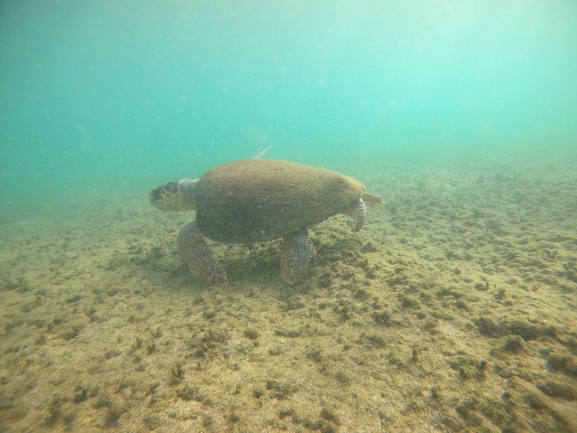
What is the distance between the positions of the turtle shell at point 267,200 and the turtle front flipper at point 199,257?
0.67ft

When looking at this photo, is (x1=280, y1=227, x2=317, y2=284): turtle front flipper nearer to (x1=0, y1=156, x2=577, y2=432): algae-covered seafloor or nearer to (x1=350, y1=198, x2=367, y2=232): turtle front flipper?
(x1=0, y1=156, x2=577, y2=432): algae-covered seafloor

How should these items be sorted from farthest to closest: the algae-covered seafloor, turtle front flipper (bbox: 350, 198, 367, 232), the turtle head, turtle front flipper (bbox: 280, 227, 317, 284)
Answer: the turtle head
turtle front flipper (bbox: 350, 198, 367, 232)
turtle front flipper (bbox: 280, 227, 317, 284)
the algae-covered seafloor

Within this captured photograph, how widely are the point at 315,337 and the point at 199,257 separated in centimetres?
225

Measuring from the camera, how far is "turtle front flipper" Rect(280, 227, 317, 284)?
3.61 m

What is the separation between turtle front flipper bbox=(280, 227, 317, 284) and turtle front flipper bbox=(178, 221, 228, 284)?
0.96 meters

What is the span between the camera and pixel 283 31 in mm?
62375

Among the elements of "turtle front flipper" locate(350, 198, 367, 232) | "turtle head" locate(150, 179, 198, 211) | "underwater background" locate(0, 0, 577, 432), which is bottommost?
"underwater background" locate(0, 0, 577, 432)

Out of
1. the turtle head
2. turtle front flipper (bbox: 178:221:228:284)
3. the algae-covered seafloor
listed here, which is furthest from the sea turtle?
the turtle head

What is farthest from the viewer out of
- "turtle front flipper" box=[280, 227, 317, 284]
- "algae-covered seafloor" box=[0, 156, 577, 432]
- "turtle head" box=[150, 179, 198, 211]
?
"turtle head" box=[150, 179, 198, 211]

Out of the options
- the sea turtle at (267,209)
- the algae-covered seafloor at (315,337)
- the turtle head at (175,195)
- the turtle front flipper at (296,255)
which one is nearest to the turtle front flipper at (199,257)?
the sea turtle at (267,209)

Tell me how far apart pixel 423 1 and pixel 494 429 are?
78620 millimetres

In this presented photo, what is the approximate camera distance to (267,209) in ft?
12.5

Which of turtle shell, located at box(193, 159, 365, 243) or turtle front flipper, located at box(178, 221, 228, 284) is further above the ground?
turtle shell, located at box(193, 159, 365, 243)

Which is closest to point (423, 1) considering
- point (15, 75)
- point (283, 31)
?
point (283, 31)
